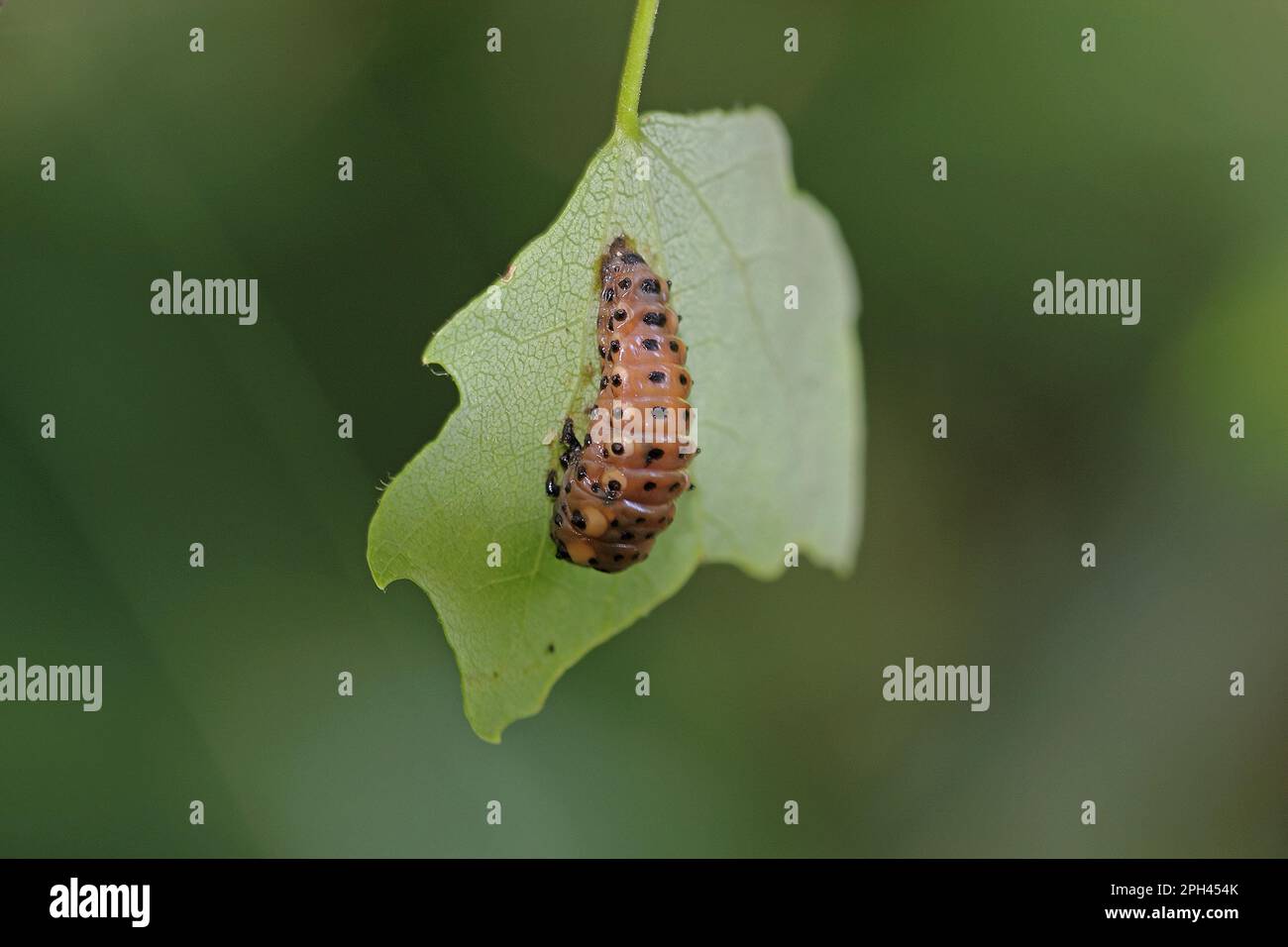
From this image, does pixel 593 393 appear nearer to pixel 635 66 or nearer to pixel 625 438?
pixel 625 438

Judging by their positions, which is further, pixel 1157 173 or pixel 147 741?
pixel 1157 173

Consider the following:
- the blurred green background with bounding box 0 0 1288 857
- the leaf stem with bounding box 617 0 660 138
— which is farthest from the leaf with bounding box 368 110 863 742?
the blurred green background with bounding box 0 0 1288 857

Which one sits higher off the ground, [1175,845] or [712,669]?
[712,669]

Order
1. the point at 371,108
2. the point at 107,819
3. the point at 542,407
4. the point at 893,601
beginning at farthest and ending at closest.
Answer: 1. the point at 893,601
2. the point at 371,108
3. the point at 107,819
4. the point at 542,407

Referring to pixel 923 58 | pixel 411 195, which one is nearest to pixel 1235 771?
pixel 923 58

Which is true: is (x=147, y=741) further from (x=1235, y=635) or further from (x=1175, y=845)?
(x=1235, y=635)

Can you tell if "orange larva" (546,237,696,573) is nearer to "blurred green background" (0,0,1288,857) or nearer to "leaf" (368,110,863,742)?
"leaf" (368,110,863,742)

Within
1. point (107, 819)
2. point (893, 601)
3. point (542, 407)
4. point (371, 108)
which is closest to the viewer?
point (542, 407)
